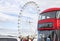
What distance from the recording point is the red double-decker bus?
13231 millimetres

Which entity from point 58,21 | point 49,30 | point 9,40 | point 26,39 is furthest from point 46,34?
point 26,39

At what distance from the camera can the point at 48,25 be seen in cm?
1366

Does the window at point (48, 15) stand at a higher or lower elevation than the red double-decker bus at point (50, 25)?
higher

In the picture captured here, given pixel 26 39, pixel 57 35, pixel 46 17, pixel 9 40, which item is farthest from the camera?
pixel 26 39

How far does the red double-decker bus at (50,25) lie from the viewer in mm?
13231

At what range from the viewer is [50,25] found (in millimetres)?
13492

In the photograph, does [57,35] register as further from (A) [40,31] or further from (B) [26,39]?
(B) [26,39]

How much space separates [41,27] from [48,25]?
941 mm

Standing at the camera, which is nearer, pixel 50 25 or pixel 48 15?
pixel 50 25

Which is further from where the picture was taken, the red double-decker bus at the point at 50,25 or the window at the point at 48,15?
the window at the point at 48,15

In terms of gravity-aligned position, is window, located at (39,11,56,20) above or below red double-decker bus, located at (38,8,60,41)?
above

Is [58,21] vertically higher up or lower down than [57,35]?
higher up

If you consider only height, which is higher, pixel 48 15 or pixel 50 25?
pixel 48 15

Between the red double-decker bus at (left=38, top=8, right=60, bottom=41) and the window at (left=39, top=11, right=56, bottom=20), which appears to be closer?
the red double-decker bus at (left=38, top=8, right=60, bottom=41)
